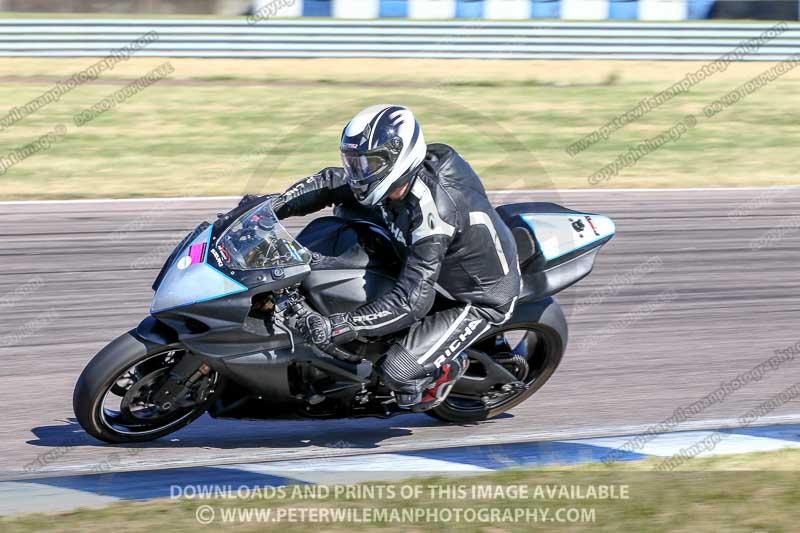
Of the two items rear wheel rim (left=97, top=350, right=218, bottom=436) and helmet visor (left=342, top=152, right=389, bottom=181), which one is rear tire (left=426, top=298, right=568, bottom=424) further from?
rear wheel rim (left=97, top=350, right=218, bottom=436)

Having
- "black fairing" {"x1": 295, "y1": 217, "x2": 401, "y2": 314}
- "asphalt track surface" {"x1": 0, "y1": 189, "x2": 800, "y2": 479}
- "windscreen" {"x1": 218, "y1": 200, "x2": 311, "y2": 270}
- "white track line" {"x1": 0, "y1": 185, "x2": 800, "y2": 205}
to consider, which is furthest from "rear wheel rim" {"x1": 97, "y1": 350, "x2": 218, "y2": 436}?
"white track line" {"x1": 0, "y1": 185, "x2": 800, "y2": 205}

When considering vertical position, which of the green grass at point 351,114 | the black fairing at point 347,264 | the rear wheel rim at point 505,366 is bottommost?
the green grass at point 351,114

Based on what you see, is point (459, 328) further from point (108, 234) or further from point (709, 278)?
point (108, 234)

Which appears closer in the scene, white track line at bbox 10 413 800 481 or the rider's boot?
white track line at bbox 10 413 800 481

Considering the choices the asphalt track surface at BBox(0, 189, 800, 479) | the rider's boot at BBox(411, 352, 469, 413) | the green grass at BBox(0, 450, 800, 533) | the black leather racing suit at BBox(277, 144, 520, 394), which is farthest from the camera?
the asphalt track surface at BBox(0, 189, 800, 479)

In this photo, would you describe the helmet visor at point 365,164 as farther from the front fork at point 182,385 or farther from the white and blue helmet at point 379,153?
the front fork at point 182,385

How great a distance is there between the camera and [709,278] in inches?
353

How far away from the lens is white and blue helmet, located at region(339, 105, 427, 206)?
4.88m

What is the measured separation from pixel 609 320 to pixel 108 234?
4832 mm

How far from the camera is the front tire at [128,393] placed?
504cm

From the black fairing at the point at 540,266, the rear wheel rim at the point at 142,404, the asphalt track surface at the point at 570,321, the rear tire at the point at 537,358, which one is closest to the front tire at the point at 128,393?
the rear wheel rim at the point at 142,404

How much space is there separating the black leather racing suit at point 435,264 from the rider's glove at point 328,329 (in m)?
0.06

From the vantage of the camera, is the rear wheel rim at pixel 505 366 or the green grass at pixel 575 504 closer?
the green grass at pixel 575 504

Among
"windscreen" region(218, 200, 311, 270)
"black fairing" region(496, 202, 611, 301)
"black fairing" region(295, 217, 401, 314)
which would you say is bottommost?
"black fairing" region(496, 202, 611, 301)
